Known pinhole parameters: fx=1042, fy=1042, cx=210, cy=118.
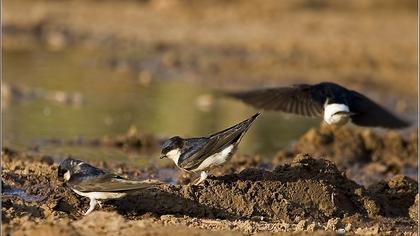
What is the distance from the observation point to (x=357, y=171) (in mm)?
10586

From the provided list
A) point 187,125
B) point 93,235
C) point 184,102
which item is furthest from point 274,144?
point 93,235

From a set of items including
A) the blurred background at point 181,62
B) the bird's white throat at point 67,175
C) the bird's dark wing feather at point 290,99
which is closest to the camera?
the bird's white throat at point 67,175

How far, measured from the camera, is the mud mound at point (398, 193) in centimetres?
796

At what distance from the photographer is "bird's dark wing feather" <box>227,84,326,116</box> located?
348 inches

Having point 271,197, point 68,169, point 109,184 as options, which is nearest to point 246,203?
point 271,197

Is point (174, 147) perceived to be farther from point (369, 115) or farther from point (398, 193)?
point (369, 115)

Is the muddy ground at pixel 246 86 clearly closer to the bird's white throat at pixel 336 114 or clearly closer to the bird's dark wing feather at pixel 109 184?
the bird's dark wing feather at pixel 109 184

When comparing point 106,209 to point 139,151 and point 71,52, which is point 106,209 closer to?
point 139,151

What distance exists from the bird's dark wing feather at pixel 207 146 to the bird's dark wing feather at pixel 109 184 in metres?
0.54

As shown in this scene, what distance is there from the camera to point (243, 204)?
711 centimetres

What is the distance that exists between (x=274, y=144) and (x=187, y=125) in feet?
4.15

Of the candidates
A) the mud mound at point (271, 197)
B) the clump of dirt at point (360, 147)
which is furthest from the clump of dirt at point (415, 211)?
the clump of dirt at point (360, 147)

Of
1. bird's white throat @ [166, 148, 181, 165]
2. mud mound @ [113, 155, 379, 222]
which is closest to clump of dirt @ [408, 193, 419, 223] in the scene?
mud mound @ [113, 155, 379, 222]

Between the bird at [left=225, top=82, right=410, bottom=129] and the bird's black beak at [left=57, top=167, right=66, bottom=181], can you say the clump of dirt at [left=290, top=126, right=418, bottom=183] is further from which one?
the bird's black beak at [left=57, top=167, right=66, bottom=181]
